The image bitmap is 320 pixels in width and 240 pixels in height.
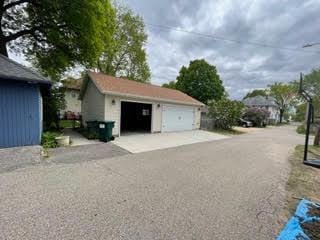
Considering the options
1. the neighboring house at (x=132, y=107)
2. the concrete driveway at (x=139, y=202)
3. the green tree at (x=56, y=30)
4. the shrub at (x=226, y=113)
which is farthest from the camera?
the shrub at (x=226, y=113)

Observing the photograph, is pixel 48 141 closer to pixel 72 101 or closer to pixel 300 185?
pixel 300 185

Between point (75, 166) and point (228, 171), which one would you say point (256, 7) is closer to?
point (228, 171)

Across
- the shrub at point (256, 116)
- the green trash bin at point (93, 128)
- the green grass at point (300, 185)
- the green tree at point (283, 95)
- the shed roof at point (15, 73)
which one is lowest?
the green grass at point (300, 185)

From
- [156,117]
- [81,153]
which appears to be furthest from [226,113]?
[81,153]

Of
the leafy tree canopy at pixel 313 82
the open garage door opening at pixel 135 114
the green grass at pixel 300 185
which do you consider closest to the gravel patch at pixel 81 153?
the green grass at pixel 300 185

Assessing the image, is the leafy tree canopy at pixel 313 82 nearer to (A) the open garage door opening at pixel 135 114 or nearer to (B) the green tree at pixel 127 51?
(A) the open garage door opening at pixel 135 114

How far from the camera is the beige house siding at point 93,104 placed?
10558 millimetres

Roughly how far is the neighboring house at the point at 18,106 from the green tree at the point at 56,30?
4.29 m

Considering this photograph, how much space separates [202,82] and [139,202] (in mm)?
29065

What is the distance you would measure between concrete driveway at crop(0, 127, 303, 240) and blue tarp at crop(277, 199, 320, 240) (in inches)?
5.6

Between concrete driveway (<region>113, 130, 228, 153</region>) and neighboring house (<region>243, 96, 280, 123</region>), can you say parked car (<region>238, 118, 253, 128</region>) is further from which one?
neighboring house (<region>243, 96, 280, 123</region>)

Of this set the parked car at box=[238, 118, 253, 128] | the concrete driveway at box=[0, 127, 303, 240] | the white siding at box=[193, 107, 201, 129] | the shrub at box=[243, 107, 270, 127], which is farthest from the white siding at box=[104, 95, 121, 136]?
the shrub at box=[243, 107, 270, 127]

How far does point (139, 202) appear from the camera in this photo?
3.30m

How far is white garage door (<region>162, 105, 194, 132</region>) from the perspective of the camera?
44.1 feet
